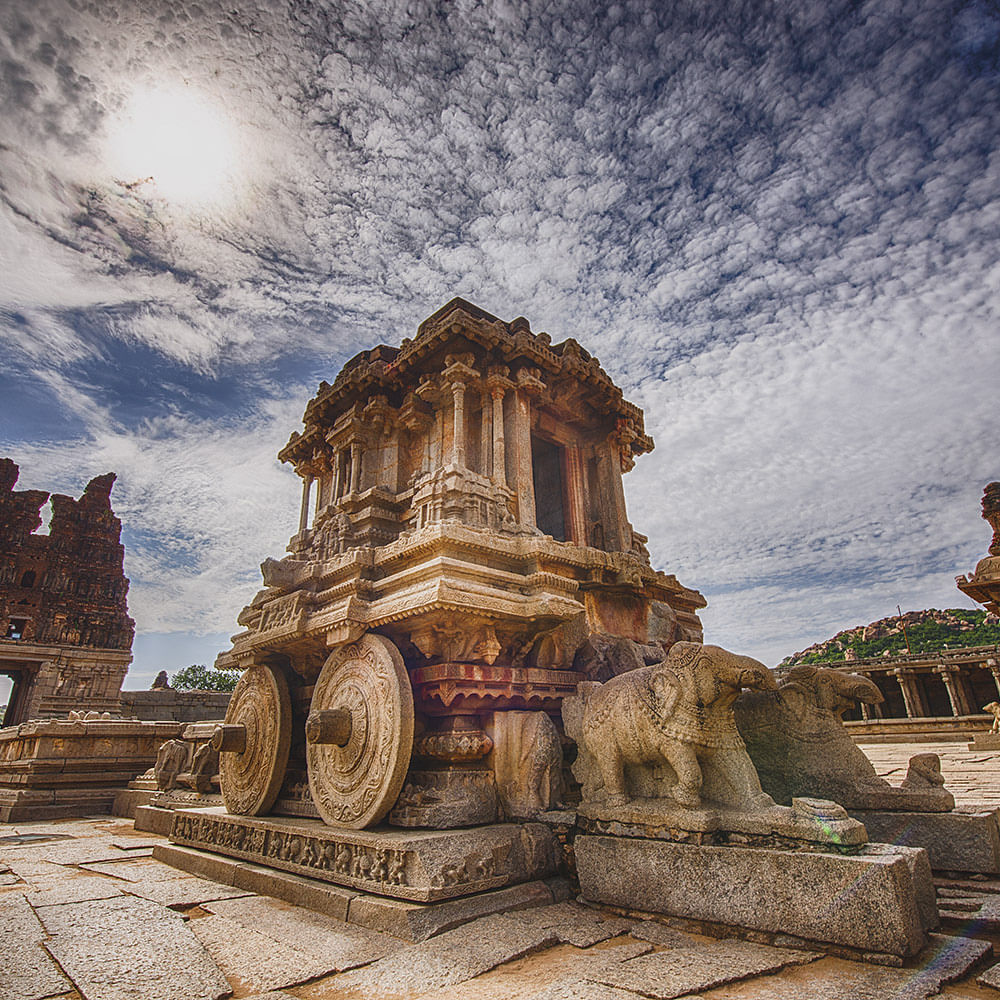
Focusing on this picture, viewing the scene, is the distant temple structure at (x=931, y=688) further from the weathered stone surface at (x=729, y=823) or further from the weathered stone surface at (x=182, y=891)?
the weathered stone surface at (x=182, y=891)

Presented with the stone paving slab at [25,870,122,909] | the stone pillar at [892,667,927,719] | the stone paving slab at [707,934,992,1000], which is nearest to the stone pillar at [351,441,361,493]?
the stone paving slab at [25,870,122,909]

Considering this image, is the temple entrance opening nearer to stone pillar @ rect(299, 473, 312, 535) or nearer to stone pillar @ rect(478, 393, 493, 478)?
stone pillar @ rect(478, 393, 493, 478)

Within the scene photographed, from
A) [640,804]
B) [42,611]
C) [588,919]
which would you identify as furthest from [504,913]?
[42,611]

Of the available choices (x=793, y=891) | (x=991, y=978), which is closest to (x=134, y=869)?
(x=793, y=891)

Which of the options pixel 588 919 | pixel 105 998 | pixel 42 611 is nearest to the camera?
pixel 105 998

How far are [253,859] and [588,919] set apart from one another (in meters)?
3.19

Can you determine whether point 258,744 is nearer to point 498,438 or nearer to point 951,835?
point 498,438

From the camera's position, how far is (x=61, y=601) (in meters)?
34.4

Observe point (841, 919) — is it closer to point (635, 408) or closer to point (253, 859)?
point (253, 859)

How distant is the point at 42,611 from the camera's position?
33.9 metres

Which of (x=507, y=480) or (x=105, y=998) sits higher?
(x=507, y=480)

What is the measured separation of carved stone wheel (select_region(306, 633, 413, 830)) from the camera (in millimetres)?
4961

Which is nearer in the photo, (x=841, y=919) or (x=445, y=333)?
(x=841, y=919)

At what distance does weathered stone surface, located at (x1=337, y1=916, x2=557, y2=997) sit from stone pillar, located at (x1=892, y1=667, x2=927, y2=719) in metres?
32.9
